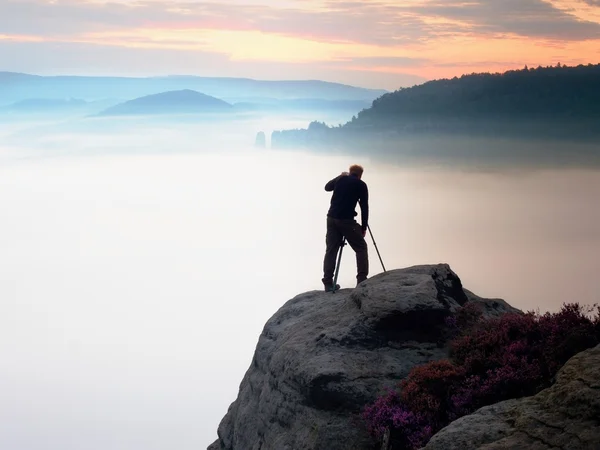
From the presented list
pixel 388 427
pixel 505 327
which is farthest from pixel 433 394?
pixel 505 327

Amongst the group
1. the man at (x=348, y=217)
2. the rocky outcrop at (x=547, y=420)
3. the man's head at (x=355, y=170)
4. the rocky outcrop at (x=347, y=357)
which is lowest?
the rocky outcrop at (x=347, y=357)

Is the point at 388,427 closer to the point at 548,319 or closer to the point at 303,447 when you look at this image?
the point at 303,447

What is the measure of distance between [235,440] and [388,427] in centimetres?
624

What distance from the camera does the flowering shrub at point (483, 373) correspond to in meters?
12.1

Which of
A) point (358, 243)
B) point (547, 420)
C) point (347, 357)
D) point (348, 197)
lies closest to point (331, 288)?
point (358, 243)

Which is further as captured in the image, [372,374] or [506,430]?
[372,374]

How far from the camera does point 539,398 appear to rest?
10797mm

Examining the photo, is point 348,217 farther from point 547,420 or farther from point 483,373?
point 547,420

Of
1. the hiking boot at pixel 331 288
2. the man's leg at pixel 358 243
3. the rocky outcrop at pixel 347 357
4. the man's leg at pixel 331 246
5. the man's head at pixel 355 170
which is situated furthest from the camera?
the hiking boot at pixel 331 288

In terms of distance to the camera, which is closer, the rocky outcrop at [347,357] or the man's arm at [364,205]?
the rocky outcrop at [347,357]

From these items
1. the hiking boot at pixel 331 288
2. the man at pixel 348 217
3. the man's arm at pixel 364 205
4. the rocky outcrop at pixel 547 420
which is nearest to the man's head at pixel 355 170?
the man at pixel 348 217

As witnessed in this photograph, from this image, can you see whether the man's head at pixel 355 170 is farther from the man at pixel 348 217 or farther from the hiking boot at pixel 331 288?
the hiking boot at pixel 331 288

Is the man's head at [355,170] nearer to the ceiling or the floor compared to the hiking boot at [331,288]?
nearer to the ceiling

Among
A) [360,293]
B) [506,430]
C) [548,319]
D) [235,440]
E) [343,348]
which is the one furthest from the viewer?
[235,440]
